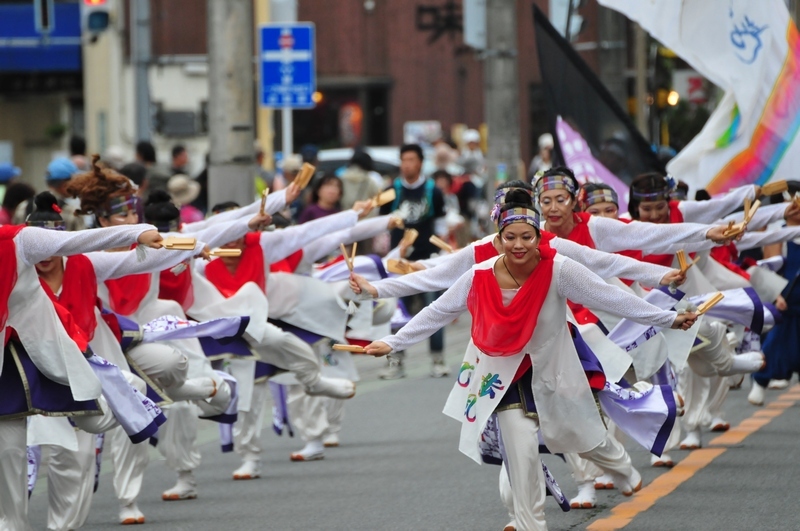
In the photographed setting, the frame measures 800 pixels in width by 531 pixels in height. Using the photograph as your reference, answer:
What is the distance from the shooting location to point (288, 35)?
17.6m

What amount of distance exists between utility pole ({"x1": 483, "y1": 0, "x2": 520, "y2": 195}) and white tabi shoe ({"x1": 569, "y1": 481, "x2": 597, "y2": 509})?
441 inches

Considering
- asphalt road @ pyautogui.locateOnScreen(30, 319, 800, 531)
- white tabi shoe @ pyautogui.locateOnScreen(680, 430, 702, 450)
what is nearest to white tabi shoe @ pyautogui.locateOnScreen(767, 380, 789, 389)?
asphalt road @ pyautogui.locateOnScreen(30, 319, 800, 531)

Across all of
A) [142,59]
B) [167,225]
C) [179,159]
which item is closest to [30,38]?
[142,59]

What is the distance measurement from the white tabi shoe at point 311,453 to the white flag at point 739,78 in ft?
11.3

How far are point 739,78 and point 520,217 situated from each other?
548 cm

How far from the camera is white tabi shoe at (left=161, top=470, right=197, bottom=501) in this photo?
9.96 m

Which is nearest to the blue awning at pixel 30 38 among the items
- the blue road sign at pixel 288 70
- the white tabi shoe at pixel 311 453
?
the blue road sign at pixel 288 70

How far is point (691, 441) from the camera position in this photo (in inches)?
433

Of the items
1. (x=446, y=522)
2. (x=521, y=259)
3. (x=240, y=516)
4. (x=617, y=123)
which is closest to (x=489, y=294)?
(x=521, y=259)

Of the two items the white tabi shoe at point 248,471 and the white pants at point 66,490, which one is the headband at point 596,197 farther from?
the white pants at point 66,490

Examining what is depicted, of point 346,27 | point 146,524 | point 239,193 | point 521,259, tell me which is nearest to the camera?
point 521,259

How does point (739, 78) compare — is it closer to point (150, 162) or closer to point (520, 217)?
point (520, 217)

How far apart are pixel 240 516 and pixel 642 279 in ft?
8.66

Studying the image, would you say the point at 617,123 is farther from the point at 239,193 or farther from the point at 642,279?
the point at 642,279
